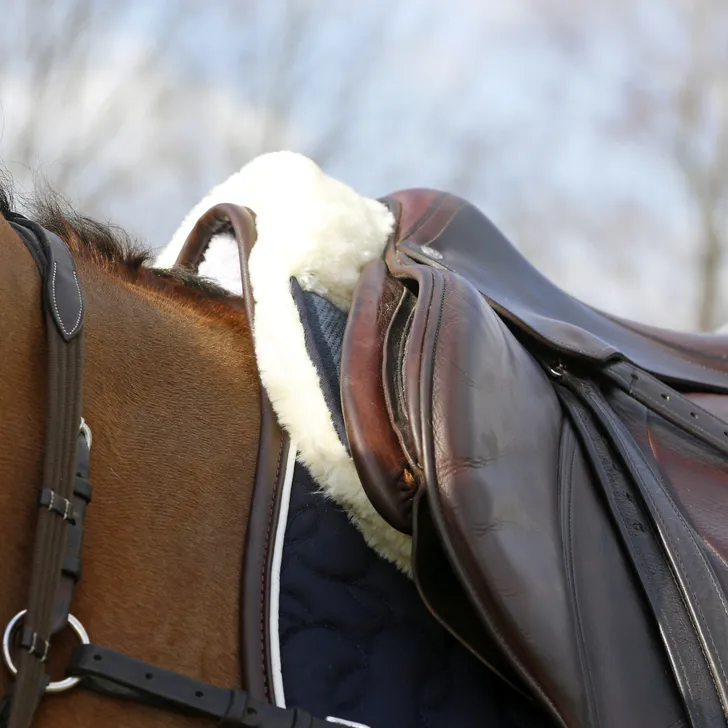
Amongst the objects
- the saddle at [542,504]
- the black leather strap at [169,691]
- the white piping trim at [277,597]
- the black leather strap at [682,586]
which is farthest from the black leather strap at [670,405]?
the black leather strap at [169,691]

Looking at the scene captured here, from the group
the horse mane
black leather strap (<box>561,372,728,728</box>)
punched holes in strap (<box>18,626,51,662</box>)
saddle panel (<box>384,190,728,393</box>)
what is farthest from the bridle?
saddle panel (<box>384,190,728,393</box>)

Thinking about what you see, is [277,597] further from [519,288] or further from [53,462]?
[519,288]

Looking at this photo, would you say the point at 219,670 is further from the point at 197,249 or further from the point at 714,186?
the point at 714,186

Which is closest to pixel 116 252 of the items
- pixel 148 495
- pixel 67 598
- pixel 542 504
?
pixel 148 495

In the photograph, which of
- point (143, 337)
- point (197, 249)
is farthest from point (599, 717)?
point (197, 249)

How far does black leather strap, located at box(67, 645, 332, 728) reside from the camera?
0.64 meters

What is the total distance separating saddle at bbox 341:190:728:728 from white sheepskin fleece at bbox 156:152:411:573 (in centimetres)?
4

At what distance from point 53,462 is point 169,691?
210 millimetres

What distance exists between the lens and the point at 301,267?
951 millimetres

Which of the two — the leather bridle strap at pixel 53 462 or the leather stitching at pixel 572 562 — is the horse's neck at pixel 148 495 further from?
the leather stitching at pixel 572 562

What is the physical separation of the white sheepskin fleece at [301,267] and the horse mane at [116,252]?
2.9 inches

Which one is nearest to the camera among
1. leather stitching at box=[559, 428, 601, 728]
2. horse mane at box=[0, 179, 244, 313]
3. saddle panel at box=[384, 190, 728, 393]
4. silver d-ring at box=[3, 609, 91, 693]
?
silver d-ring at box=[3, 609, 91, 693]

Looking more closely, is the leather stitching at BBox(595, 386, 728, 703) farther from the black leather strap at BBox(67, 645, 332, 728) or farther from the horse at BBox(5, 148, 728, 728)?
the black leather strap at BBox(67, 645, 332, 728)

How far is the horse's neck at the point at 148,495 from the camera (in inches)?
26.0
